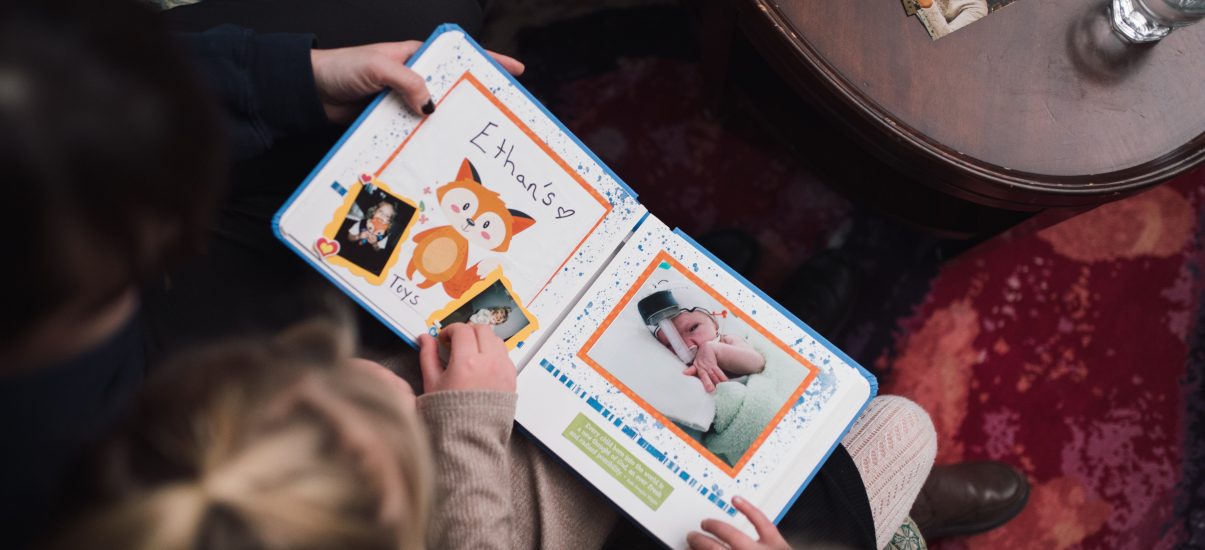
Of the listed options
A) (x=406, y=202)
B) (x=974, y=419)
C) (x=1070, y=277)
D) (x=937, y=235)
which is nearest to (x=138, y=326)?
(x=406, y=202)

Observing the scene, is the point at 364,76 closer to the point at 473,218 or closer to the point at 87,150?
the point at 473,218

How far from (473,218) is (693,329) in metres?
0.25

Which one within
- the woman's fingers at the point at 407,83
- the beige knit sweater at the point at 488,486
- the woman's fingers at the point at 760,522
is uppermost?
the woman's fingers at the point at 407,83

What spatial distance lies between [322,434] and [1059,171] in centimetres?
74

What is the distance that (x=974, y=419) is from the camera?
120 cm

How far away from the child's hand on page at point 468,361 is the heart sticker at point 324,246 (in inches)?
A: 4.8

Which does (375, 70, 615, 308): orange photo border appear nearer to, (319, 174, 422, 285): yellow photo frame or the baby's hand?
(319, 174, 422, 285): yellow photo frame

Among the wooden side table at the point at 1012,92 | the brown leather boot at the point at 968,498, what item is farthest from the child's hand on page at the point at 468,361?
the brown leather boot at the point at 968,498

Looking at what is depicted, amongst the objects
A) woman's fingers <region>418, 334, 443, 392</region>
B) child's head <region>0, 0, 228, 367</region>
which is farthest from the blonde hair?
woman's fingers <region>418, 334, 443, 392</region>

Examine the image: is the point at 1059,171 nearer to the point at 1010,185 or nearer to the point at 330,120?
the point at 1010,185

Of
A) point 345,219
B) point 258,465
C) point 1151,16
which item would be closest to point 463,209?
point 345,219

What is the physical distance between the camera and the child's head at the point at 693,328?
76 cm

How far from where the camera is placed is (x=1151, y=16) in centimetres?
77

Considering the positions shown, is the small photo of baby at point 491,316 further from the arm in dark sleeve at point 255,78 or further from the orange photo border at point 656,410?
the arm in dark sleeve at point 255,78
